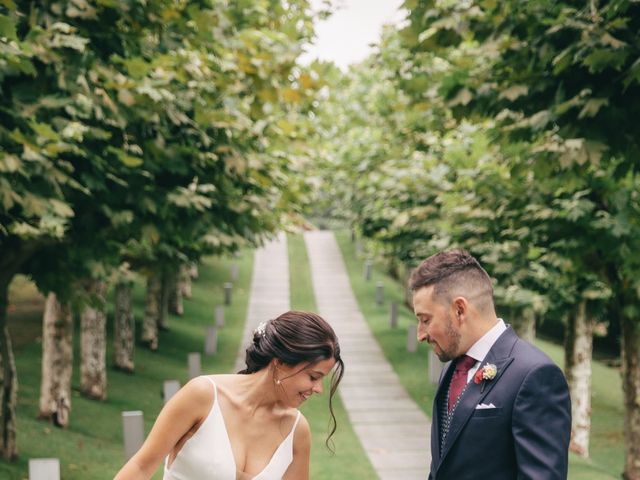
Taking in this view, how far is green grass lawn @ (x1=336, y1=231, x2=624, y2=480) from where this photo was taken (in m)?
19.1

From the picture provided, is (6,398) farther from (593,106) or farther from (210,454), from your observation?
(210,454)

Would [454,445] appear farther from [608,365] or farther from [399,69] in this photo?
[608,365]

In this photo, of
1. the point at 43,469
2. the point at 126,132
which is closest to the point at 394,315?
the point at 126,132

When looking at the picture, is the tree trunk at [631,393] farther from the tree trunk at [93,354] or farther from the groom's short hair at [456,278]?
the groom's short hair at [456,278]

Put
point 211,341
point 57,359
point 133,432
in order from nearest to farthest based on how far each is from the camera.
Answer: point 133,432
point 57,359
point 211,341

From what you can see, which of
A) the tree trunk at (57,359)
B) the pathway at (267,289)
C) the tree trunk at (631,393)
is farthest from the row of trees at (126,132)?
the pathway at (267,289)

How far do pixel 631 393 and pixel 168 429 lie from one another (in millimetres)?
11407

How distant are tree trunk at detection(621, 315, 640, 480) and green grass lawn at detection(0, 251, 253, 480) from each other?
7206mm

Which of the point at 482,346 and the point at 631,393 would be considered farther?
the point at 631,393

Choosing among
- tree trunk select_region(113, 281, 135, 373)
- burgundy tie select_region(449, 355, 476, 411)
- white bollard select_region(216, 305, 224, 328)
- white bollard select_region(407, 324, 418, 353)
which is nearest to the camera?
burgundy tie select_region(449, 355, 476, 411)

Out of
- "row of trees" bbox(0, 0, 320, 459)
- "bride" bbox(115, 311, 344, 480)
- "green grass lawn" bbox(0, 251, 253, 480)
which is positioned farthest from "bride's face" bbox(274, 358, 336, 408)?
"green grass lawn" bbox(0, 251, 253, 480)

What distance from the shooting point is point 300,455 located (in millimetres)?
4164

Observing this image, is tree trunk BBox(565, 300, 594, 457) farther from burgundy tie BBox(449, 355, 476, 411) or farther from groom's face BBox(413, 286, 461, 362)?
groom's face BBox(413, 286, 461, 362)

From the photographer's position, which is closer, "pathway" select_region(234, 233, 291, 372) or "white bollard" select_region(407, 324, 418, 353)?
"white bollard" select_region(407, 324, 418, 353)
